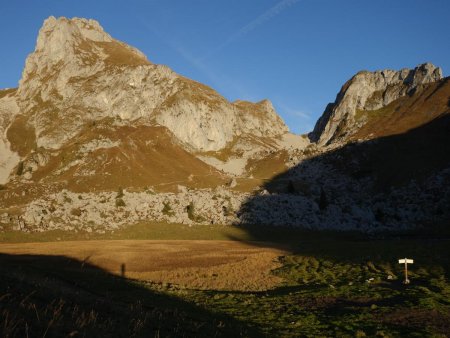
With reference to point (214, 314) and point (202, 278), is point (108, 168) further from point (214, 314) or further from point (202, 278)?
point (214, 314)

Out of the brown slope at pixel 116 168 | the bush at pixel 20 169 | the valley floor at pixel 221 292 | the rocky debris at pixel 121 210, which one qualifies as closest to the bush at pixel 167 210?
the rocky debris at pixel 121 210

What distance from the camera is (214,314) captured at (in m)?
27.8

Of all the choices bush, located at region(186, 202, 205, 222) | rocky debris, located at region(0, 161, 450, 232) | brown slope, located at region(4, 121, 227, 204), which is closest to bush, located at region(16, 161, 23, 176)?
brown slope, located at region(4, 121, 227, 204)

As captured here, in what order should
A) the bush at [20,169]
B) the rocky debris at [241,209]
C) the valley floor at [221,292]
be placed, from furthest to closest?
1. the bush at [20,169]
2. the rocky debris at [241,209]
3. the valley floor at [221,292]

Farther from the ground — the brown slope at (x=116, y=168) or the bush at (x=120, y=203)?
the brown slope at (x=116, y=168)

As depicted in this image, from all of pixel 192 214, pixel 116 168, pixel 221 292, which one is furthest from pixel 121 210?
pixel 221 292

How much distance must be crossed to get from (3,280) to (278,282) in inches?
1275

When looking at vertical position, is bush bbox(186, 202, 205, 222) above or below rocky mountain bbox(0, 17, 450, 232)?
below

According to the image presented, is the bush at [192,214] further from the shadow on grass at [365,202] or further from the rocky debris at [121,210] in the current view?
the shadow on grass at [365,202]

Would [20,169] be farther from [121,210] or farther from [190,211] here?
[190,211]

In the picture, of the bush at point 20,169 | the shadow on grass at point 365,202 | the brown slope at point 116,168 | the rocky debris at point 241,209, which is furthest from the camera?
the bush at point 20,169

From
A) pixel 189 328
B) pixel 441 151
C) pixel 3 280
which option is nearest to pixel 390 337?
pixel 189 328

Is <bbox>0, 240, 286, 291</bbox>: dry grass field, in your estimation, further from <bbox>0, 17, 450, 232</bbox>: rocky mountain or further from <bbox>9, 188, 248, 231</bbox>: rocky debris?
<bbox>0, 17, 450, 232</bbox>: rocky mountain

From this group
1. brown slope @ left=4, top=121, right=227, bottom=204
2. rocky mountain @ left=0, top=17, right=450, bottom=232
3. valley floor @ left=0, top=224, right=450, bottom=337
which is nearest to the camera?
valley floor @ left=0, top=224, right=450, bottom=337
